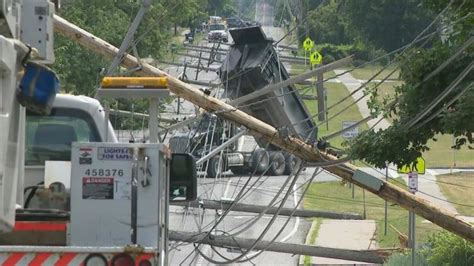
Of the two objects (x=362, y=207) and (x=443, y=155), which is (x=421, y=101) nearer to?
(x=362, y=207)

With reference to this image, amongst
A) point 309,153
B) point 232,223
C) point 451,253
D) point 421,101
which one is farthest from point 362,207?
point 421,101

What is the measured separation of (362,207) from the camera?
1265 inches

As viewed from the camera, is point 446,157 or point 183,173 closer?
point 183,173

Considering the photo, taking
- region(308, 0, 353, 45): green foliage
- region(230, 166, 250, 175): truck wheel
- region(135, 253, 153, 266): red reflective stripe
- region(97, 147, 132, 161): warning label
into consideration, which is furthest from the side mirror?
region(308, 0, 353, 45): green foliage

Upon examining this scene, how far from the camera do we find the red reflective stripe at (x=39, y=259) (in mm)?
6410

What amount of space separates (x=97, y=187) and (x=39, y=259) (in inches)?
24.7

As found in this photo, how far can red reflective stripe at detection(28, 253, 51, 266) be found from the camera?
21.0ft

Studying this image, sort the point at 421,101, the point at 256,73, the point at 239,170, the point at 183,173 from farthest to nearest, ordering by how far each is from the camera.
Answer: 1. the point at 239,170
2. the point at 256,73
3. the point at 421,101
4. the point at 183,173

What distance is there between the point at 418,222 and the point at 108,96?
22020 mm

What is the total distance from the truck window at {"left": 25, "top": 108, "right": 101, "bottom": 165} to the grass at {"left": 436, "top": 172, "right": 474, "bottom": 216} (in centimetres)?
2136

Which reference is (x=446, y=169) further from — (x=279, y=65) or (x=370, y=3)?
(x=279, y=65)

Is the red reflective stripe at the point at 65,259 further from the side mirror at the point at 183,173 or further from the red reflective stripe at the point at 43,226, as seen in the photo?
the side mirror at the point at 183,173

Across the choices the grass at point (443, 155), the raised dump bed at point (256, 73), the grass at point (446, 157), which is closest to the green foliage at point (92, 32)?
the raised dump bed at point (256, 73)

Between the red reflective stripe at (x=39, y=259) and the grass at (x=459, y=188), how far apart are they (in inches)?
943
